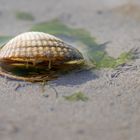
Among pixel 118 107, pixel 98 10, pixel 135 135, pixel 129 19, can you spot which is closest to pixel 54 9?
pixel 98 10

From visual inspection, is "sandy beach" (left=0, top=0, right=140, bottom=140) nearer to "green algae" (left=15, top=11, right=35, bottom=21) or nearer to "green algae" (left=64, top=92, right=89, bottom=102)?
"green algae" (left=64, top=92, right=89, bottom=102)

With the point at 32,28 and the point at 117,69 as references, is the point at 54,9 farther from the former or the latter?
the point at 117,69

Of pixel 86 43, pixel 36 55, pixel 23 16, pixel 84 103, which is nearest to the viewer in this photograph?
pixel 84 103

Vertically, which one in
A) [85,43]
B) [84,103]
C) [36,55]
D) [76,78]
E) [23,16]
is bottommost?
[84,103]

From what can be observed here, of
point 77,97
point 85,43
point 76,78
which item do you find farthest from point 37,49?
point 85,43

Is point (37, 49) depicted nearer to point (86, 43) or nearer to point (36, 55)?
point (36, 55)

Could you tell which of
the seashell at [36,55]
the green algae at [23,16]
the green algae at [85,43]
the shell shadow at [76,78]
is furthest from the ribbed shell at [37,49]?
the green algae at [23,16]

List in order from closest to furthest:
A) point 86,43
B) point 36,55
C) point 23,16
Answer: point 36,55
point 86,43
point 23,16

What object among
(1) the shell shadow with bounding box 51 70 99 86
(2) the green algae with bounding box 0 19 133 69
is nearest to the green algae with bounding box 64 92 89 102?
(1) the shell shadow with bounding box 51 70 99 86
